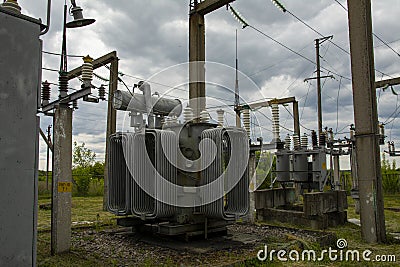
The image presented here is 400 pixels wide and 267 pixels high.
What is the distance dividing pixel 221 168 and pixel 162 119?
2.16 m

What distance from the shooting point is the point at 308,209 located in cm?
910

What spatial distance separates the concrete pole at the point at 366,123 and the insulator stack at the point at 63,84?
5758 millimetres

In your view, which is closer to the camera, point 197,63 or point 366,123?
point 366,123

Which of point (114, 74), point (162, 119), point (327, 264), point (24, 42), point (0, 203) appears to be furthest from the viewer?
point (114, 74)

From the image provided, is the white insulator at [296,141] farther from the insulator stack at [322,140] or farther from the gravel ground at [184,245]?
the gravel ground at [184,245]

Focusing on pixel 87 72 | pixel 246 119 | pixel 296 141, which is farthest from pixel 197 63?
pixel 296 141

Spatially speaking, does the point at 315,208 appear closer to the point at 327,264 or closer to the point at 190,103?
the point at 327,264

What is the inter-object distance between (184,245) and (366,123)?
4476 mm

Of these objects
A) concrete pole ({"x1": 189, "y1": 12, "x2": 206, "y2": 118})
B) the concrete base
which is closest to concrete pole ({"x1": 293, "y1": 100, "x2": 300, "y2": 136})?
the concrete base

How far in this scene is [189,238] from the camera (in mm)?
6594

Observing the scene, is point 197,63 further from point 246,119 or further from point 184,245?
point 184,245

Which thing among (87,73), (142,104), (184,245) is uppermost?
(87,73)

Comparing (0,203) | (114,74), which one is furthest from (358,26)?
(0,203)

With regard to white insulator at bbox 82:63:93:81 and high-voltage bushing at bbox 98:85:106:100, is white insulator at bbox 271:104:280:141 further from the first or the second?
white insulator at bbox 82:63:93:81
